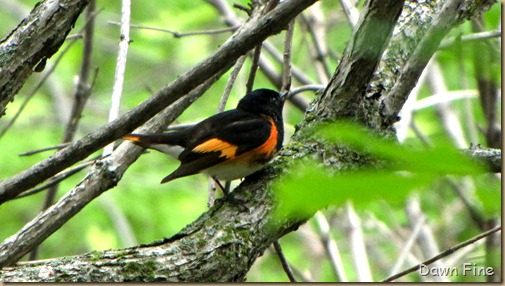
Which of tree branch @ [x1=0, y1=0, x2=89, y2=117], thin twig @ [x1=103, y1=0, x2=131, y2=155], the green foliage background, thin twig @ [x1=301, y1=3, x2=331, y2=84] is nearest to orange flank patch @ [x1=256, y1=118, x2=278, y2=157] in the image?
thin twig @ [x1=103, y1=0, x2=131, y2=155]

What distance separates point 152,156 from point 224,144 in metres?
4.53

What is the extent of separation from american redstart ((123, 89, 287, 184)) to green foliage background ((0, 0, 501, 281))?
2.37 metres

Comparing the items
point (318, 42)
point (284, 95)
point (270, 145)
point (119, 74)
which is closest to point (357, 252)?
point (318, 42)

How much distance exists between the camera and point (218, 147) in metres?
3.27

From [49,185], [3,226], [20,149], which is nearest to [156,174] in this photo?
[20,149]

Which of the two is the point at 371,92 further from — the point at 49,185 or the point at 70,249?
the point at 70,249

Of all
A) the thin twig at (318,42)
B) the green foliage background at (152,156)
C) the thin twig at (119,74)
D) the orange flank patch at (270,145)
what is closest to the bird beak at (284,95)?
the orange flank patch at (270,145)

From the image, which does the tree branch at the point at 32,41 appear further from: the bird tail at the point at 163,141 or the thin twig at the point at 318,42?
the thin twig at the point at 318,42

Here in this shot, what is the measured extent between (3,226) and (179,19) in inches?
121

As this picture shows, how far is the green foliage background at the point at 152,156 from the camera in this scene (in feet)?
21.3

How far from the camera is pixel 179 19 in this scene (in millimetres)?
7113

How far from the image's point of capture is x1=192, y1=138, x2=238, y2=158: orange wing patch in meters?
3.23

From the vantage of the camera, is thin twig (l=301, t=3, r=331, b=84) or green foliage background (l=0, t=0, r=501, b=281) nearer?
thin twig (l=301, t=3, r=331, b=84)

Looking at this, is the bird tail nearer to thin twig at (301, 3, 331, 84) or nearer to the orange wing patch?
the orange wing patch
